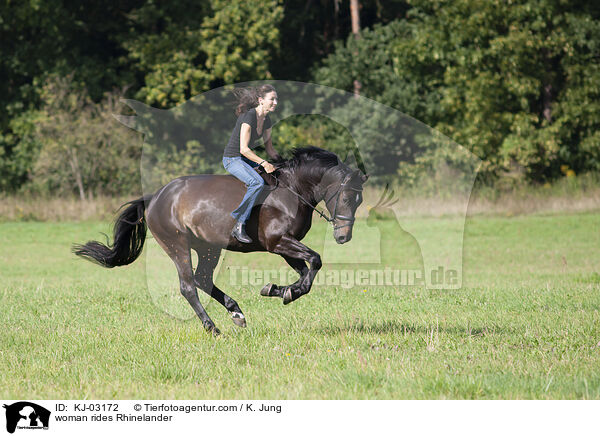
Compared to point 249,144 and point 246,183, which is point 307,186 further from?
point 249,144

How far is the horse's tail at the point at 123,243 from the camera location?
32.2 feet

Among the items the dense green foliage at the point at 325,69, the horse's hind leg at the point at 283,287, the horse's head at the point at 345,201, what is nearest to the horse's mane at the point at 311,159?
the horse's head at the point at 345,201

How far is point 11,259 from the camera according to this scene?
63.3 feet

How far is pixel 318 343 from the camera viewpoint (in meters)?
7.96

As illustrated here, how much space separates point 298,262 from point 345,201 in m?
0.91

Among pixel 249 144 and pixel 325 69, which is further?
pixel 325 69

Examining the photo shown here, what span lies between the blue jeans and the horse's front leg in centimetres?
52

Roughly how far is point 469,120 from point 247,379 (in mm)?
25318

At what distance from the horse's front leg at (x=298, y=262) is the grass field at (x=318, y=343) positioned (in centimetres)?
55

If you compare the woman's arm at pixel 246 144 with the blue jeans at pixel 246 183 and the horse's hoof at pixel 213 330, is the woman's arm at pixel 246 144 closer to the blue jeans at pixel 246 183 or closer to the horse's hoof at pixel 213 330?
the blue jeans at pixel 246 183
